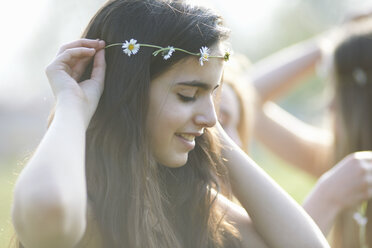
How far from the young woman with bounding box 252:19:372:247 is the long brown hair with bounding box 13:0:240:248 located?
1102 mm

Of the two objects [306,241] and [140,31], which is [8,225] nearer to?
[140,31]

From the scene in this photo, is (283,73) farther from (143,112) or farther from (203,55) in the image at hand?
(143,112)

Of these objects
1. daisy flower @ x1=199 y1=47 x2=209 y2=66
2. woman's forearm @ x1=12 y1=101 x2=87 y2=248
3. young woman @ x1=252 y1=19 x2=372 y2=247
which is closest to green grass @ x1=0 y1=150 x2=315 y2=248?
young woman @ x1=252 y1=19 x2=372 y2=247

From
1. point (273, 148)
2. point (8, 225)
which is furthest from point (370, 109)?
point (8, 225)

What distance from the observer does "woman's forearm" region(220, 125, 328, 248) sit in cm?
231

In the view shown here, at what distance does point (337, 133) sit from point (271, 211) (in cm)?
171

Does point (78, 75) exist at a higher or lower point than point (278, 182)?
higher

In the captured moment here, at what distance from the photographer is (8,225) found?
228 cm

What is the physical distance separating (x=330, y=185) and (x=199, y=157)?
31.6 inches

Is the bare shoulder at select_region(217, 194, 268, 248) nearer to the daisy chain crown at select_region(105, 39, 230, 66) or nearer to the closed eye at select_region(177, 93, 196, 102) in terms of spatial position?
the closed eye at select_region(177, 93, 196, 102)

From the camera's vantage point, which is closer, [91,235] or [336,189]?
[91,235]

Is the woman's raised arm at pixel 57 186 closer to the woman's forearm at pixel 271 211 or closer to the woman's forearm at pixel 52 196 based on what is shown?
the woman's forearm at pixel 52 196

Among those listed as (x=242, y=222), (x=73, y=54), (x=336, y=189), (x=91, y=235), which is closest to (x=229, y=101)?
(x=336, y=189)

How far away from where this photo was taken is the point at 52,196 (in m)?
1.69
